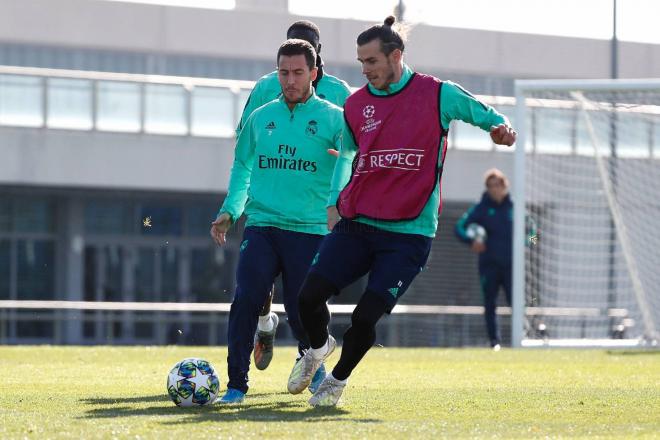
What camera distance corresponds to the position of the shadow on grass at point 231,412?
6605 mm

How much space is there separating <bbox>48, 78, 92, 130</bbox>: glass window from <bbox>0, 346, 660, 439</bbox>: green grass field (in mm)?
14386

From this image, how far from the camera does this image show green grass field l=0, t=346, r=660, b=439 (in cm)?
610

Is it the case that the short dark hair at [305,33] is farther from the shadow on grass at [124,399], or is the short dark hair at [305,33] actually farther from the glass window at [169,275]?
the glass window at [169,275]

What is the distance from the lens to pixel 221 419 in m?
6.55

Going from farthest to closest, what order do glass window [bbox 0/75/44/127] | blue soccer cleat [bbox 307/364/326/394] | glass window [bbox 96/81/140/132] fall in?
glass window [bbox 96/81/140/132] → glass window [bbox 0/75/44/127] → blue soccer cleat [bbox 307/364/326/394]

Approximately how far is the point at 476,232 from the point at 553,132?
3328mm

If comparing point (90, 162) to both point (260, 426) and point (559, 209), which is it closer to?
point (559, 209)

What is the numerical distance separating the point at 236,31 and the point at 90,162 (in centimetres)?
1265

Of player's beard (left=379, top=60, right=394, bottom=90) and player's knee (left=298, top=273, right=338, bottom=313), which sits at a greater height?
player's beard (left=379, top=60, right=394, bottom=90)

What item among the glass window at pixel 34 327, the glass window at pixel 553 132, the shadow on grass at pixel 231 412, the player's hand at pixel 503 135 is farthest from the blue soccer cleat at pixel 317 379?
the glass window at pixel 34 327

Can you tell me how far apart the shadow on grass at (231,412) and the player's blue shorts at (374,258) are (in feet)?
2.27

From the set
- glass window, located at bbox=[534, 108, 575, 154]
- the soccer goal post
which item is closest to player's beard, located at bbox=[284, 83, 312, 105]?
the soccer goal post

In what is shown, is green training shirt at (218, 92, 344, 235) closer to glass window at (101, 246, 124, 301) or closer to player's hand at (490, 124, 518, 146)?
player's hand at (490, 124, 518, 146)

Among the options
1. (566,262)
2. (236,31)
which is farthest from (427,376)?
(236,31)
